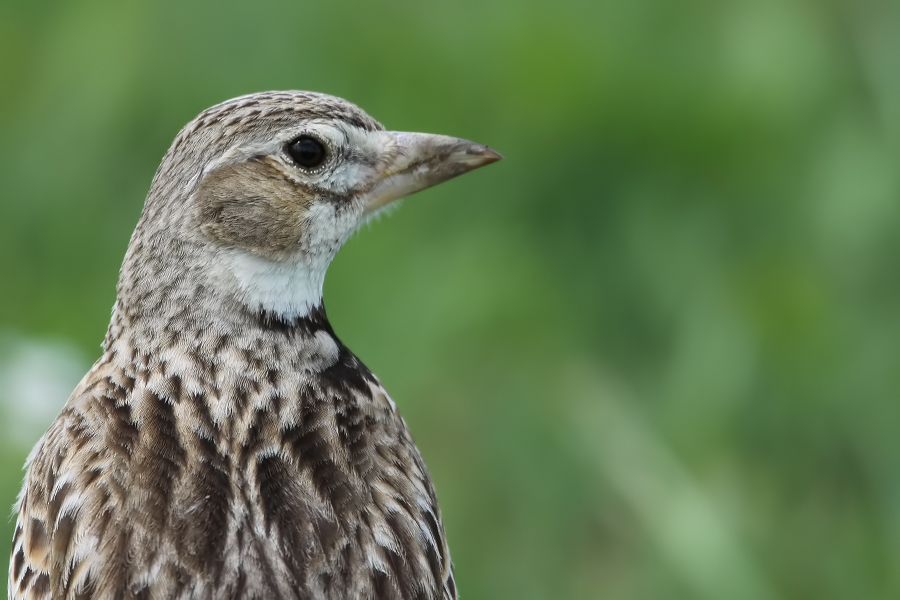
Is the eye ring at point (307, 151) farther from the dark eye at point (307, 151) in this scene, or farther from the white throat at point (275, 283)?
the white throat at point (275, 283)

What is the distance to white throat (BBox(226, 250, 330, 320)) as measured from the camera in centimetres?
342

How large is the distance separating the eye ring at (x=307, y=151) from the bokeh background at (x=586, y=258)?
69.1 inches

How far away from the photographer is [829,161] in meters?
5.62

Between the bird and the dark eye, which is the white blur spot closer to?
the bird

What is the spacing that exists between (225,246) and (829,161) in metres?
2.97

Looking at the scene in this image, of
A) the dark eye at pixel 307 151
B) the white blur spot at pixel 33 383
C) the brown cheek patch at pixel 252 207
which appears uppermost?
Answer: the dark eye at pixel 307 151

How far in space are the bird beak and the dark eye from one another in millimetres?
163

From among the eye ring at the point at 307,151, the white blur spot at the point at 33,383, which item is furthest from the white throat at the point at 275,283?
the white blur spot at the point at 33,383

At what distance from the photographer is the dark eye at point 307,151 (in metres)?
3.48

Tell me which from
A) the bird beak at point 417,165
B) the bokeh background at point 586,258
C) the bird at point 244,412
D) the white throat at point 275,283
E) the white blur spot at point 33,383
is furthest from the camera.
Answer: the bokeh background at point 586,258

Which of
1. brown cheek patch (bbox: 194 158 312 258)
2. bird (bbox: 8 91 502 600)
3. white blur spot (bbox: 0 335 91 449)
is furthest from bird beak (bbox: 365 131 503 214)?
white blur spot (bbox: 0 335 91 449)

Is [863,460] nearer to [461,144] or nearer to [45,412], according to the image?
[461,144]

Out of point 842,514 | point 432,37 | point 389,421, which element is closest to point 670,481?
point 842,514

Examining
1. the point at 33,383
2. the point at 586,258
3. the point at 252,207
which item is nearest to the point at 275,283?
the point at 252,207
